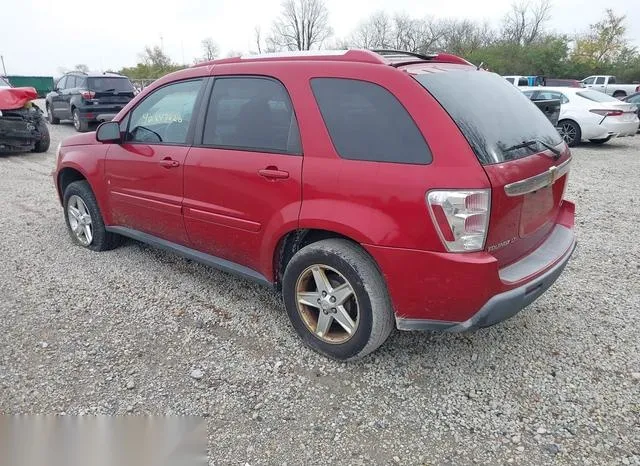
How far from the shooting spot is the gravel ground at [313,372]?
7.34 feet

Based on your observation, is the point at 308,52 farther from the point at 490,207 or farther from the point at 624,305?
the point at 624,305

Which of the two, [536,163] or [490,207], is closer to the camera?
[490,207]

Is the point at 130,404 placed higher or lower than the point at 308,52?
lower

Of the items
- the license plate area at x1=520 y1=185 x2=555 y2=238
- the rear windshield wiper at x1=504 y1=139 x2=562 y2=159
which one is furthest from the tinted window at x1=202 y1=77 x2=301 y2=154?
the license plate area at x1=520 y1=185 x2=555 y2=238

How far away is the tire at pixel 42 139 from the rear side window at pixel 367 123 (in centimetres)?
956

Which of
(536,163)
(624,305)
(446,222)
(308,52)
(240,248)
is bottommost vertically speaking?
(624,305)

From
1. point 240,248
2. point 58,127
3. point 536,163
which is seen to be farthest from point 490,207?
point 58,127

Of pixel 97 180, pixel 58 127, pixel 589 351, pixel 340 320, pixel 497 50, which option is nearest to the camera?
pixel 340 320

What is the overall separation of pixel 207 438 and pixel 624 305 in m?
3.06

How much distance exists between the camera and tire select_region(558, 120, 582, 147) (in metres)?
11.4

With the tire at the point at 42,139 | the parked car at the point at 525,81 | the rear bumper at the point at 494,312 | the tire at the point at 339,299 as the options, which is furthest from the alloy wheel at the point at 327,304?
the parked car at the point at 525,81

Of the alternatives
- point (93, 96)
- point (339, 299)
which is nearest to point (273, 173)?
point (339, 299)

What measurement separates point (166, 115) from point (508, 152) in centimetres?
252

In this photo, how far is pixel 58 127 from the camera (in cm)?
1487
